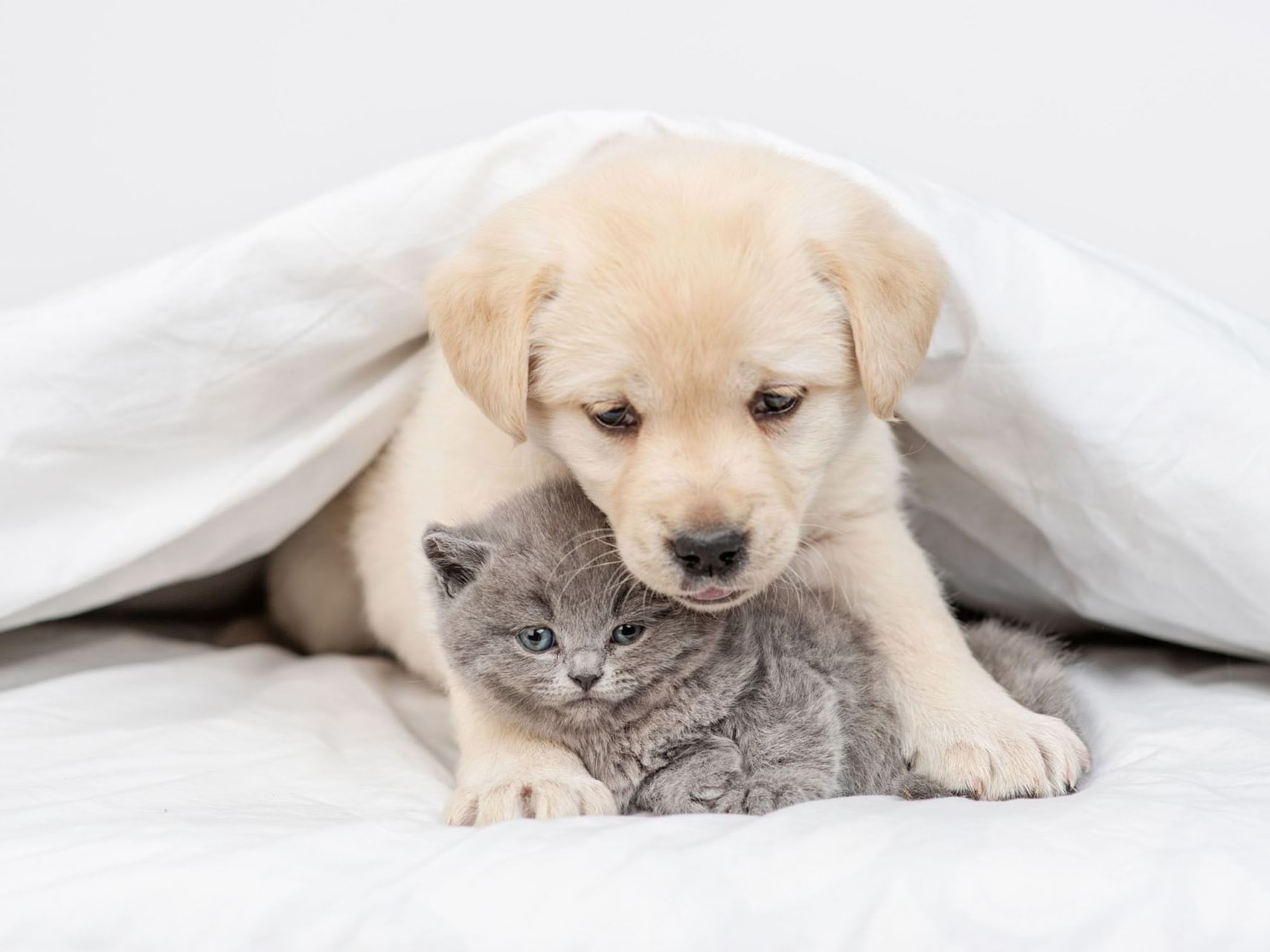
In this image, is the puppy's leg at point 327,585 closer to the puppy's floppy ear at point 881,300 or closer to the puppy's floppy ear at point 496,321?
the puppy's floppy ear at point 496,321

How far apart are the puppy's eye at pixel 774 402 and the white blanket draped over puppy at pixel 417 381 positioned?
47 centimetres

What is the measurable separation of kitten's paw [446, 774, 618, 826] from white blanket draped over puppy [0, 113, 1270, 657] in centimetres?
95

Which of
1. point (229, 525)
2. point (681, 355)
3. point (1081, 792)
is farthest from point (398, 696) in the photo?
point (1081, 792)

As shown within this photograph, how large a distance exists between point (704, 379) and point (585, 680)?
1.46 ft

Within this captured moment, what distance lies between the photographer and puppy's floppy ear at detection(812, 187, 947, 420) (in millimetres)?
1800

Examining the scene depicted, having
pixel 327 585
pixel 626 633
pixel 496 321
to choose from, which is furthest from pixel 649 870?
pixel 327 585

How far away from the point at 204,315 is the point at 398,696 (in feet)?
2.69

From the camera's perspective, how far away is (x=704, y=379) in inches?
67.8

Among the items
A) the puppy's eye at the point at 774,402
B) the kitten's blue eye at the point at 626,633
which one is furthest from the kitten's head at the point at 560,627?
the puppy's eye at the point at 774,402

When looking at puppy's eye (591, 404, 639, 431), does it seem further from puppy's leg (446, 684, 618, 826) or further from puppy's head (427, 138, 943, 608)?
puppy's leg (446, 684, 618, 826)

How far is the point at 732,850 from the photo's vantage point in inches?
55.1

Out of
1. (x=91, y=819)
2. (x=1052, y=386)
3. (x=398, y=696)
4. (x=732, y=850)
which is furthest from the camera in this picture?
(x=398, y=696)

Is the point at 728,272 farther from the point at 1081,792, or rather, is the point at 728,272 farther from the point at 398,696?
the point at 398,696

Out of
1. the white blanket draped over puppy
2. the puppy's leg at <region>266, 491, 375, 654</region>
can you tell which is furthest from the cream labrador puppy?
the puppy's leg at <region>266, 491, 375, 654</region>
